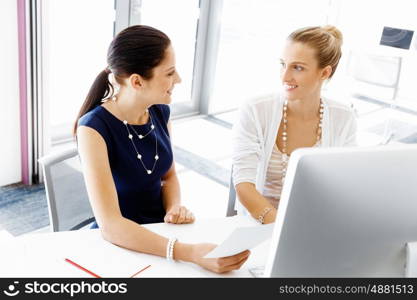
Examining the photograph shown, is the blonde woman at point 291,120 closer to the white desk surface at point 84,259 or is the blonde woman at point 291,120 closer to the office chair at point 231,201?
the office chair at point 231,201

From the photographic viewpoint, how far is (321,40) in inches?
67.5

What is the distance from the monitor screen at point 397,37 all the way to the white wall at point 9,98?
12.4ft

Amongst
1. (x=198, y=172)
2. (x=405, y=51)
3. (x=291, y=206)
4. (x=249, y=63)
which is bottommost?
(x=198, y=172)

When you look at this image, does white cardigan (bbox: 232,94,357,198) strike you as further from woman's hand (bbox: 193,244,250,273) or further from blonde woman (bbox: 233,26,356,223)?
woman's hand (bbox: 193,244,250,273)

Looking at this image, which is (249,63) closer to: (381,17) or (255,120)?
(381,17)

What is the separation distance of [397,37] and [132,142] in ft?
13.9

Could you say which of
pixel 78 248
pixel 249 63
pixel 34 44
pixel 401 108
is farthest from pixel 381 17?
pixel 78 248

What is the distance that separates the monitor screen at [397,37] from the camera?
4930 mm

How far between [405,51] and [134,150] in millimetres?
4109

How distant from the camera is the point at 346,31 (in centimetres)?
630

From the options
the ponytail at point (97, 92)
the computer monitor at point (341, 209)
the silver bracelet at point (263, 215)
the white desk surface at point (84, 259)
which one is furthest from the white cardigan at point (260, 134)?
the computer monitor at point (341, 209)

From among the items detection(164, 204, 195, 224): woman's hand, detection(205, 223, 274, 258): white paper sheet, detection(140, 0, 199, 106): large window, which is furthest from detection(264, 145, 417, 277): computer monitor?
detection(140, 0, 199, 106): large window

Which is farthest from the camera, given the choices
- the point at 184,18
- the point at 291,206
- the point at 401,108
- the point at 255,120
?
the point at 401,108

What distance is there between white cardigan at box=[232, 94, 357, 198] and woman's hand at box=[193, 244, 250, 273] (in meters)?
0.49
